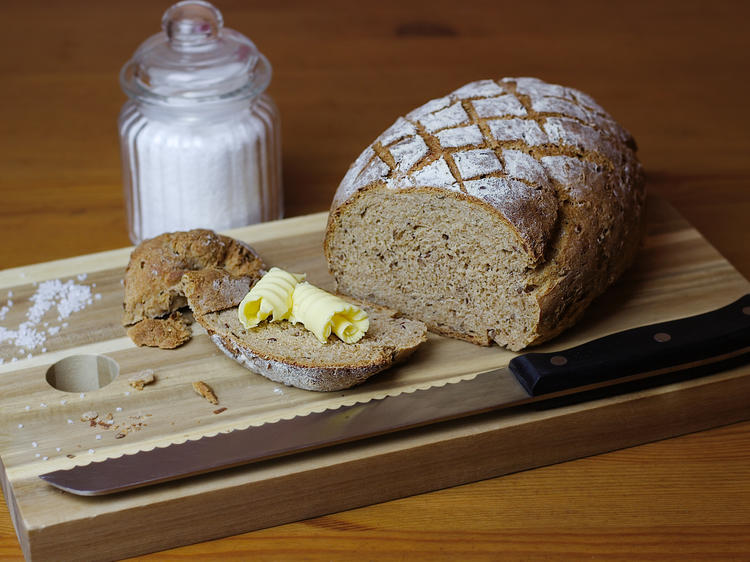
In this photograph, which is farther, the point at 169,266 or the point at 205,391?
the point at 169,266

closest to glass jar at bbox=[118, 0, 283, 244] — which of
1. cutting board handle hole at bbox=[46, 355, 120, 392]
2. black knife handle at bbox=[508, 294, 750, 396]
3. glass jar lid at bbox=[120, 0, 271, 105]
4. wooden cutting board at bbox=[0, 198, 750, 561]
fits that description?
glass jar lid at bbox=[120, 0, 271, 105]

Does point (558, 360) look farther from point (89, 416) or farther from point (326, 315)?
point (89, 416)

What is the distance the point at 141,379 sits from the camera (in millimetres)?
2656

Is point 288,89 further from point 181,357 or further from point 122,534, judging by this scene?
point 122,534

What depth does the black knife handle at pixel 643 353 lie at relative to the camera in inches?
102

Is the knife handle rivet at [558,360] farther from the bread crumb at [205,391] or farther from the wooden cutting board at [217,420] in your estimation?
the bread crumb at [205,391]

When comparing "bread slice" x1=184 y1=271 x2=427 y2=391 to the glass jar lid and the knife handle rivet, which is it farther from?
the glass jar lid

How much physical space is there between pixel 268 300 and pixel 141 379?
0.40 m

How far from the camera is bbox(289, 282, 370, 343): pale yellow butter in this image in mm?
2605

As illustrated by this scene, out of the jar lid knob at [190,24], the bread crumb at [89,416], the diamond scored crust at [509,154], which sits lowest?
the bread crumb at [89,416]

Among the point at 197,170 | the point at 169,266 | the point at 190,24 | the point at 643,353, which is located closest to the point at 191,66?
the point at 190,24

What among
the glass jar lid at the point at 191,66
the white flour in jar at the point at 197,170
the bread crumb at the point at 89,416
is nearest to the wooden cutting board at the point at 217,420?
the bread crumb at the point at 89,416

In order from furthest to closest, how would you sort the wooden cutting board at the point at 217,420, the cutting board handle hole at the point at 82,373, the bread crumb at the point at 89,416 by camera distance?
the cutting board handle hole at the point at 82,373
the bread crumb at the point at 89,416
the wooden cutting board at the point at 217,420

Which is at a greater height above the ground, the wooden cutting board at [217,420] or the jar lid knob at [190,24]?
the jar lid knob at [190,24]
